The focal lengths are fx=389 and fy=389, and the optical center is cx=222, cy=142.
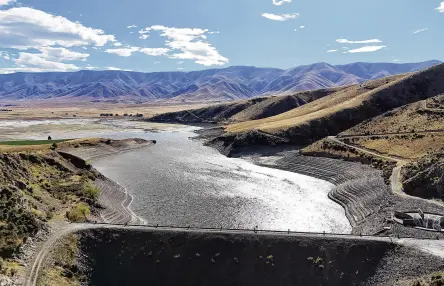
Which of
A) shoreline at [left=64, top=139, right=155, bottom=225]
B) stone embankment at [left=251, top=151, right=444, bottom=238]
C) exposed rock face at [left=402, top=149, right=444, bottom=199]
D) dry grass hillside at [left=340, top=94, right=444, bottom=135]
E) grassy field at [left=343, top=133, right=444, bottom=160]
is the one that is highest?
dry grass hillside at [left=340, top=94, right=444, bottom=135]

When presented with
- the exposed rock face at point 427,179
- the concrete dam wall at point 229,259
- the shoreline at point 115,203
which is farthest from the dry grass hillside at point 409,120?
the shoreline at point 115,203

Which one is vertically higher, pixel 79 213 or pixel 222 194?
pixel 79 213

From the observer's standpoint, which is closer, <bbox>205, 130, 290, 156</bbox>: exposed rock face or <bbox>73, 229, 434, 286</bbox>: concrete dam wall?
<bbox>73, 229, 434, 286</bbox>: concrete dam wall

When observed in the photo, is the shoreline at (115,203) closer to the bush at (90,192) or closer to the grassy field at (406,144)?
the bush at (90,192)

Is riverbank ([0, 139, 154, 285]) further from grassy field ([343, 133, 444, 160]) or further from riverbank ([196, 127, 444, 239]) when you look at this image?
grassy field ([343, 133, 444, 160])

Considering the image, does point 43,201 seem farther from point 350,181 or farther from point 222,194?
point 350,181

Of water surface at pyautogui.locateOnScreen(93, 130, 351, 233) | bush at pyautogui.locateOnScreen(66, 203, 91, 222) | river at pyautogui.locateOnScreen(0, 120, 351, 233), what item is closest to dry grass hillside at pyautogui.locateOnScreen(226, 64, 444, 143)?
river at pyautogui.locateOnScreen(0, 120, 351, 233)

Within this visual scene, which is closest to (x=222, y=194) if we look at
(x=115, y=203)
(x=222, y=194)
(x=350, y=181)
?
(x=222, y=194)

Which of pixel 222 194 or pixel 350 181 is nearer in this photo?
pixel 222 194
